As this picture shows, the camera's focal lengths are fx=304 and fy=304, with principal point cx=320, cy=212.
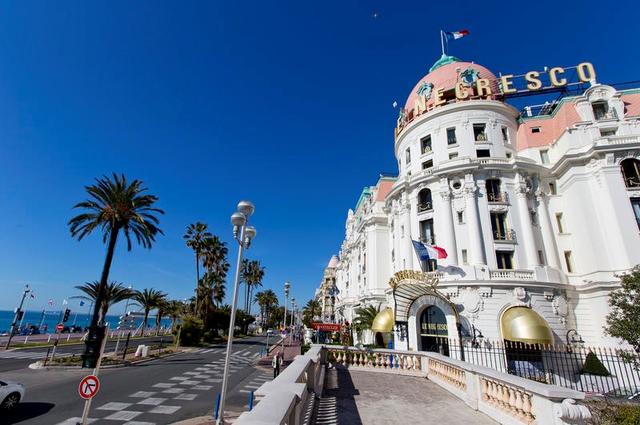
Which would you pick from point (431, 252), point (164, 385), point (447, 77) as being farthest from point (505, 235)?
point (164, 385)

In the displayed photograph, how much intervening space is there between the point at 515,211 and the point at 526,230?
5.81ft

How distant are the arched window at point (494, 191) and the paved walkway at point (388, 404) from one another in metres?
19.3

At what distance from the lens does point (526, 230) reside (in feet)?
81.3

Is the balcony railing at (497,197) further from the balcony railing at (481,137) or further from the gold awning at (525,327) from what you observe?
the gold awning at (525,327)

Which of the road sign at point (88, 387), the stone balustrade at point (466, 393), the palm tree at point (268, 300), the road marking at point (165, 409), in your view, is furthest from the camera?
the palm tree at point (268, 300)

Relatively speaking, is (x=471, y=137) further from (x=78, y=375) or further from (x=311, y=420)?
(x=78, y=375)

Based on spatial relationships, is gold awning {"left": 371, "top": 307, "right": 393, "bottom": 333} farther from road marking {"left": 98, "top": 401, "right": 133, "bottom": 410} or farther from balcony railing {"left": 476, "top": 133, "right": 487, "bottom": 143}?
road marking {"left": 98, "top": 401, "right": 133, "bottom": 410}

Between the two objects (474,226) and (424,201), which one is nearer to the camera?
(474,226)

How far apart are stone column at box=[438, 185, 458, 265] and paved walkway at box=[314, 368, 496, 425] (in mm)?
14737

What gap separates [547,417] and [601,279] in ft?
73.5

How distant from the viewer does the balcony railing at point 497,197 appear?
1013 inches

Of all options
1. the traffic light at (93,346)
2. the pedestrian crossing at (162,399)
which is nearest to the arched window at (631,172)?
the pedestrian crossing at (162,399)

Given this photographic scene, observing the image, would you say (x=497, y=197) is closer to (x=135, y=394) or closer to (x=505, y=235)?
(x=505, y=235)

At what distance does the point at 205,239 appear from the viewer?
158 feet
